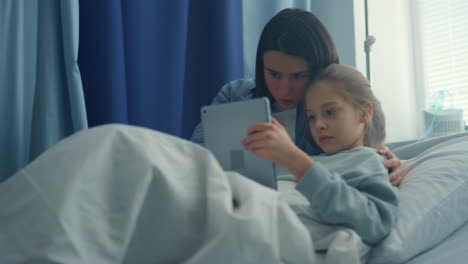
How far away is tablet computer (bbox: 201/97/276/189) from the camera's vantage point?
837 mm

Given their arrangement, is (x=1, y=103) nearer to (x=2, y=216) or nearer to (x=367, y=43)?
(x=2, y=216)

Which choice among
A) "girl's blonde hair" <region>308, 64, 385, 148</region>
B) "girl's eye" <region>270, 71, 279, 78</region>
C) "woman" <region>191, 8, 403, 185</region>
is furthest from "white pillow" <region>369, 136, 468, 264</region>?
"girl's eye" <region>270, 71, 279, 78</region>

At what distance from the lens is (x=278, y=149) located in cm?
75

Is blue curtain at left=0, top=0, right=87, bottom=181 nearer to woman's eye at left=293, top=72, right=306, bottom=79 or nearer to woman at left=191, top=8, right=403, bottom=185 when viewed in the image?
woman at left=191, top=8, right=403, bottom=185

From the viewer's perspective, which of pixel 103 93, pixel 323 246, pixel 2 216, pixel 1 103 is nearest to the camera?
pixel 2 216

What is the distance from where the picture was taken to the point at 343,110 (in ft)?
3.32

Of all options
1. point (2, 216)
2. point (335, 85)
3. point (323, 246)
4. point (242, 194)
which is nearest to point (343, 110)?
point (335, 85)

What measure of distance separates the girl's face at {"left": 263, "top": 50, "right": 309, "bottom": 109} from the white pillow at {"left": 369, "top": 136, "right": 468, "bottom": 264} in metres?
0.39

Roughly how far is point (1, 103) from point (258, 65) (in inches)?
31.1

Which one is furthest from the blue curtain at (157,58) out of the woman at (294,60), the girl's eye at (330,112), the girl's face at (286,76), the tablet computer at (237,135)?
the girl's eye at (330,112)

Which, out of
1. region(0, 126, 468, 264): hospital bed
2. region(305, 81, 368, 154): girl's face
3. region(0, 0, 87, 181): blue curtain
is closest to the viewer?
region(0, 126, 468, 264): hospital bed

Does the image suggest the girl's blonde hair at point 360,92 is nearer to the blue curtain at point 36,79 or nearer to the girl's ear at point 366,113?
the girl's ear at point 366,113

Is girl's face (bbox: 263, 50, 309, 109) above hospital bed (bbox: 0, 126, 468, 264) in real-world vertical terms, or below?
above

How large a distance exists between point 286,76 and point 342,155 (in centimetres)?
39
